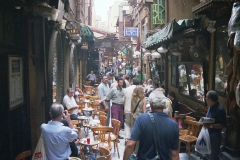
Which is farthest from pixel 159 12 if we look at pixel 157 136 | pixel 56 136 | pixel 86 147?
pixel 157 136

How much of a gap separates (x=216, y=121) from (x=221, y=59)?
2.33 metres

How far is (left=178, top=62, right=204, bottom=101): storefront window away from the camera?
929cm

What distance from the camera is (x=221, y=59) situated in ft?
24.8

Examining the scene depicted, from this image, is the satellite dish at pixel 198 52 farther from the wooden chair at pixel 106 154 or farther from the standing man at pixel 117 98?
the wooden chair at pixel 106 154

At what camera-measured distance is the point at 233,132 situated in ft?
21.5

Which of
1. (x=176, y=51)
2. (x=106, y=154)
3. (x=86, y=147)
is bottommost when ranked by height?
(x=86, y=147)

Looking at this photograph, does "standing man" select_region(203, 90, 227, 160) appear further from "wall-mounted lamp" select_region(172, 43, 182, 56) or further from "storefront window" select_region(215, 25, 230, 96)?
"wall-mounted lamp" select_region(172, 43, 182, 56)

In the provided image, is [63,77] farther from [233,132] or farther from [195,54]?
[233,132]

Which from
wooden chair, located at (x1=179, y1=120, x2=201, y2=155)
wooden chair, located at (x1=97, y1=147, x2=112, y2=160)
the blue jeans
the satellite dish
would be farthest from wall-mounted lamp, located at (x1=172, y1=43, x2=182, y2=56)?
wooden chair, located at (x1=97, y1=147, x2=112, y2=160)

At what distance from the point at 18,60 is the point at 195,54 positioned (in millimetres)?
5597

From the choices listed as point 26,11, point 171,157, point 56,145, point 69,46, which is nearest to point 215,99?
point 171,157

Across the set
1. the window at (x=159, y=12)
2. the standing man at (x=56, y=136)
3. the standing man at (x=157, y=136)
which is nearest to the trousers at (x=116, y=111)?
the standing man at (x=56, y=136)

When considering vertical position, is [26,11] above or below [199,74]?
above

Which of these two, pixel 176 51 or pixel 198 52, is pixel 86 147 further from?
pixel 176 51
